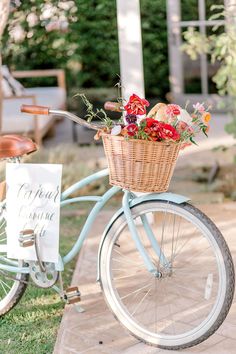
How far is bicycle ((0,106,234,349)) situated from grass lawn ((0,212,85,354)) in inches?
3.9

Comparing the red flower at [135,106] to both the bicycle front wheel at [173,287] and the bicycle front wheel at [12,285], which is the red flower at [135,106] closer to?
the bicycle front wheel at [173,287]

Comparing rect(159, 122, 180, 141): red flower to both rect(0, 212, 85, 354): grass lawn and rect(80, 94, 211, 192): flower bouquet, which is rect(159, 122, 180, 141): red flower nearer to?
rect(80, 94, 211, 192): flower bouquet

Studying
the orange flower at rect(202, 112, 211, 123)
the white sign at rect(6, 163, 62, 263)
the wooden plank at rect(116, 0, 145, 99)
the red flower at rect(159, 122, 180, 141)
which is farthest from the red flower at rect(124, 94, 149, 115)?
the wooden plank at rect(116, 0, 145, 99)

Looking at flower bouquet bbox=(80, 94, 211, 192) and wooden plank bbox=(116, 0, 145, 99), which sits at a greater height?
wooden plank bbox=(116, 0, 145, 99)

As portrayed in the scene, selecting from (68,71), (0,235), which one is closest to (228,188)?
(0,235)

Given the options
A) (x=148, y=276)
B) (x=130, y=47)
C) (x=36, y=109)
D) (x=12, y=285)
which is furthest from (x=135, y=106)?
(x=130, y=47)

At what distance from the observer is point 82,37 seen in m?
6.76

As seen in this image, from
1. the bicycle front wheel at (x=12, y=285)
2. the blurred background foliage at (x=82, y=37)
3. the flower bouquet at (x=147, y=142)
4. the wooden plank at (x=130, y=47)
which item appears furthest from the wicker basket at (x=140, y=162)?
the blurred background foliage at (x=82, y=37)

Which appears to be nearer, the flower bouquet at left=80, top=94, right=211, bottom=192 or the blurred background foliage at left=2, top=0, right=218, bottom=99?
the flower bouquet at left=80, top=94, right=211, bottom=192

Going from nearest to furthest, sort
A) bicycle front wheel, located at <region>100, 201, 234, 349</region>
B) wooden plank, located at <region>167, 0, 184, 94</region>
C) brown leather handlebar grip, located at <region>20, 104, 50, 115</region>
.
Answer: bicycle front wheel, located at <region>100, 201, 234, 349</region>, brown leather handlebar grip, located at <region>20, 104, 50, 115</region>, wooden plank, located at <region>167, 0, 184, 94</region>

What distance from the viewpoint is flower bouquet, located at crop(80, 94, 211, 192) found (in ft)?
9.44

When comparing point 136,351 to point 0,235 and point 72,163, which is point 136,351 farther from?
Result: point 72,163

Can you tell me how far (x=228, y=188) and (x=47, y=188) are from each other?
311 centimetres

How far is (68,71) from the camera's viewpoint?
11.2m
